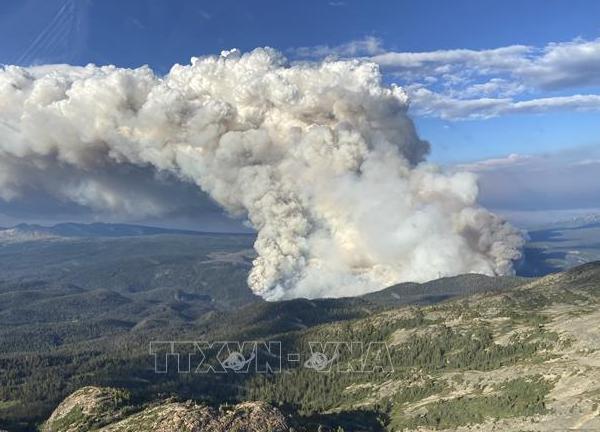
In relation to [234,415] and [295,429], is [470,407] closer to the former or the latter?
[295,429]

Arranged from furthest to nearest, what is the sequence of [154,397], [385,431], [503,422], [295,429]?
[154,397]
[385,431]
[503,422]
[295,429]

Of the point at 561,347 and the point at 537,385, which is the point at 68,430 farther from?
the point at 561,347

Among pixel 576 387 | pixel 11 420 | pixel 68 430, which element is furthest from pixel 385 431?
pixel 11 420

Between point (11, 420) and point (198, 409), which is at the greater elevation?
point (198, 409)

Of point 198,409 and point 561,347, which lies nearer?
point 198,409

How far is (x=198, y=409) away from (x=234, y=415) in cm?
796

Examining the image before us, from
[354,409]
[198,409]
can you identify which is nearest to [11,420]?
[198,409]

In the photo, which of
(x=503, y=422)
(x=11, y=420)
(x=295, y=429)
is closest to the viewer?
(x=295, y=429)

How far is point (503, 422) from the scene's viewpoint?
154 m

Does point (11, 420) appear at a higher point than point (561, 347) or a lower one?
lower

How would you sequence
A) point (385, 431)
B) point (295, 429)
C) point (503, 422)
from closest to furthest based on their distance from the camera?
point (295, 429)
point (503, 422)
point (385, 431)

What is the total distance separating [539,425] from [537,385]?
77.7ft

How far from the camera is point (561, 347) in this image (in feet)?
650

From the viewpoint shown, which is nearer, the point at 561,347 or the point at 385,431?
the point at 385,431
